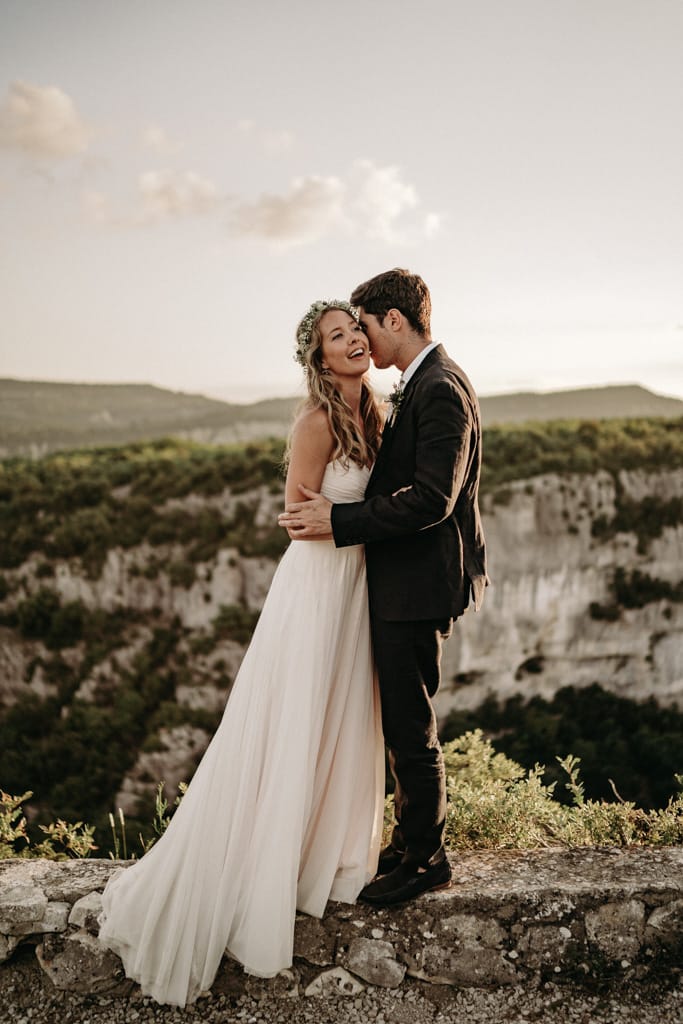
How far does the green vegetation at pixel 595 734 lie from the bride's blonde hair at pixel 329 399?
19.4m

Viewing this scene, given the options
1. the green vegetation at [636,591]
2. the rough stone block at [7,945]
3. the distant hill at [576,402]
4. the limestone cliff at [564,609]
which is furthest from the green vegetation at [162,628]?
the rough stone block at [7,945]

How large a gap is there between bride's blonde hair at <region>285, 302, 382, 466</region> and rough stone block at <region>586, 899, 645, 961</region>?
208 centimetres

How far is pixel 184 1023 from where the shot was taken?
9.16ft

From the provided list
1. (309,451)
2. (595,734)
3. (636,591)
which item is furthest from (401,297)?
(636,591)

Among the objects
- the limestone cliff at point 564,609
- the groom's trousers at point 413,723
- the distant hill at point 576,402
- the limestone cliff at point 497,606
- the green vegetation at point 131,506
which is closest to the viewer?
the groom's trousers at point 413,723

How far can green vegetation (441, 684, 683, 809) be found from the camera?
21.5 meters

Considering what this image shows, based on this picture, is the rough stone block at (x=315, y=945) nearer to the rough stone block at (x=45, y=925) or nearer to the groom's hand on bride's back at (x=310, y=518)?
the rough stone block at (x=45, y=925)

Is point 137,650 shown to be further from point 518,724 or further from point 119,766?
point 518,724

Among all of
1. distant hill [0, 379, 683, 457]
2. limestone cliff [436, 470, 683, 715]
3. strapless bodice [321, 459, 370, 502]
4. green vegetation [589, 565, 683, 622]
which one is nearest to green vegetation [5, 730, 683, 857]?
strapless bodice [321, 459, 370, 502]

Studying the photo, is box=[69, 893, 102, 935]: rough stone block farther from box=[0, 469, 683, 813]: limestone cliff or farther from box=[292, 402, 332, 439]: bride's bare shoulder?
box=[0, 469, 683, 813]: limestone cliff

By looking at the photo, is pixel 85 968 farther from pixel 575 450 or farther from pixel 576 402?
pixel 576 402

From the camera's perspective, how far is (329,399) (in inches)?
119

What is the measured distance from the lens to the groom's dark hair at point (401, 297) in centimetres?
307

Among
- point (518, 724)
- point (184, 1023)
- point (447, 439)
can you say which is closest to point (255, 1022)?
point (184, 1023)
